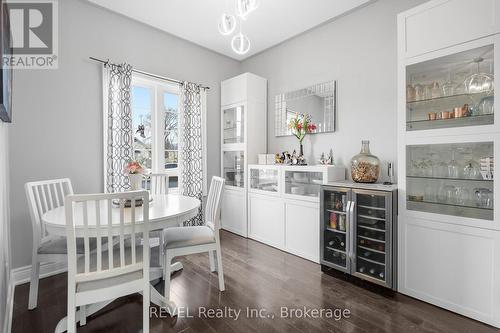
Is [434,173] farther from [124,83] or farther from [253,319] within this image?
[124,83]

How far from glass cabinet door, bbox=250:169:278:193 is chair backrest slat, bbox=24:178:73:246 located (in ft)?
7.26

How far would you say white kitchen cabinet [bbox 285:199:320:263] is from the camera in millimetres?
2926

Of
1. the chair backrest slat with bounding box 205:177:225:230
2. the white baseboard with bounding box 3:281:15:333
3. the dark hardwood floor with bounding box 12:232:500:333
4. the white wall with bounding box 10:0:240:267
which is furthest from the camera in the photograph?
the white wall with bounding box 10:0:240:267

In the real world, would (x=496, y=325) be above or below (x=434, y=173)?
below

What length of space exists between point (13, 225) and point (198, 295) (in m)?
1.96

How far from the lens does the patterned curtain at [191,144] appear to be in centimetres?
366

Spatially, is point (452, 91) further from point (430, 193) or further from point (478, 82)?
point (430, 193)

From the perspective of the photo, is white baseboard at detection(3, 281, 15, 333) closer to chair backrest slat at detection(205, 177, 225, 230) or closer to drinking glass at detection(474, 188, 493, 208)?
chair backrest slat at detection(205, 177, 225, 230)

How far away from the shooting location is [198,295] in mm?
2201

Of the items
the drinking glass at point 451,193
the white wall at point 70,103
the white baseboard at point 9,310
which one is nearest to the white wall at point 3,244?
the white baseboard at point 9,310

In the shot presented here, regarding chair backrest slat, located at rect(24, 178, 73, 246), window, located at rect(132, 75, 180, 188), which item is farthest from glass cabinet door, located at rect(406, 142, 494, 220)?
window, located at rect(132, 75, 180, 188)

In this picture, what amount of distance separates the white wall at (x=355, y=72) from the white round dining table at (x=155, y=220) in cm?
199

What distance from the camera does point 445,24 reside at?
197 cm

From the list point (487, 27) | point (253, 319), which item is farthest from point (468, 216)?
point (253, 319)
